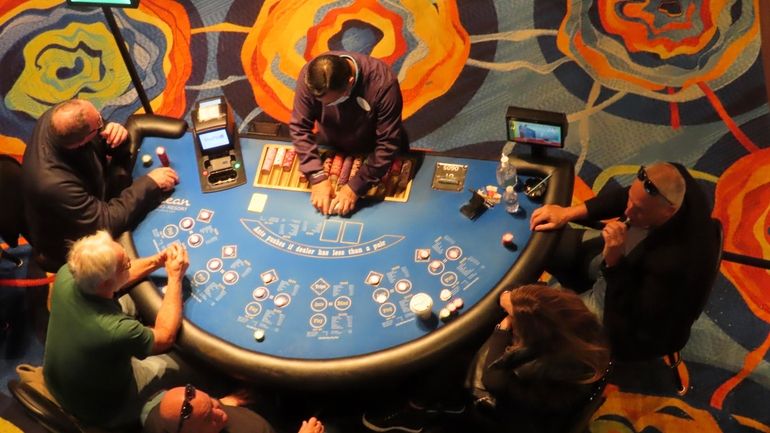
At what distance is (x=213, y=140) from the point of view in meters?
3.55

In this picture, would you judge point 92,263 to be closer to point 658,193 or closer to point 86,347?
point 86,347

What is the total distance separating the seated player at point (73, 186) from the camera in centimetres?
335

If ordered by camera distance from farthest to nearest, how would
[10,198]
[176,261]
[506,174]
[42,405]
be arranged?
[10,198] < [506,174] < [176,261] < [42,405]

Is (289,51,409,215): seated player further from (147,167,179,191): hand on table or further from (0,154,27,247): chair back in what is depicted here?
(0,154,27,247): chair back

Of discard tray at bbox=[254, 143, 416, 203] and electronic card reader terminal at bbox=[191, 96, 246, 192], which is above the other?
electronic card reader terminal at bbox=[191, 96, 246, 192]

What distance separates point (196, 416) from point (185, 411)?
0.05 m

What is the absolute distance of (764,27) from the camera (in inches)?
193

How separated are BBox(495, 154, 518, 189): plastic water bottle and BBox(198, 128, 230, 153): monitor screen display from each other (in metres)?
1.42

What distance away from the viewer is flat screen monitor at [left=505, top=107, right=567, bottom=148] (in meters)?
3.26

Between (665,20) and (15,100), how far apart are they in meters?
4.83

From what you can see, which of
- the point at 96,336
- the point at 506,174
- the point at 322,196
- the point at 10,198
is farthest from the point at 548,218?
the point at 10,198

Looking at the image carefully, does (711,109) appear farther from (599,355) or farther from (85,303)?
(85,303)

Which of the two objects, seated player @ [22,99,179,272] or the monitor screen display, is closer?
seated player @ [22,99,179,272]

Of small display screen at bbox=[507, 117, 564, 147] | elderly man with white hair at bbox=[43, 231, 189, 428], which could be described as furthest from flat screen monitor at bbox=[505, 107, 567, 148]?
elderly man with white hair at bbox=[43, 231, 189, 428]
